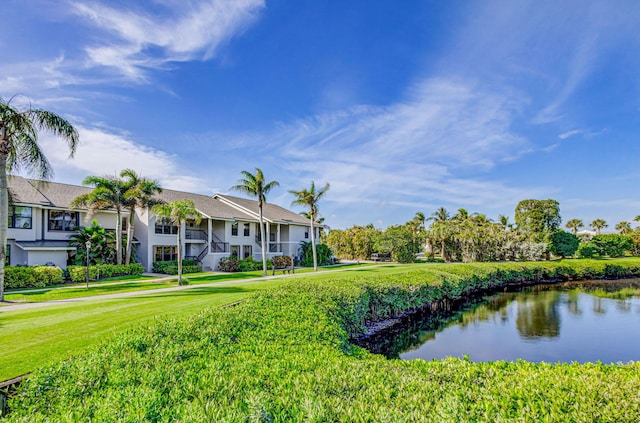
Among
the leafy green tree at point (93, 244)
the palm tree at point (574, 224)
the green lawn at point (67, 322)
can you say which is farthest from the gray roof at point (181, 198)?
the palm tree at point (574, 224)

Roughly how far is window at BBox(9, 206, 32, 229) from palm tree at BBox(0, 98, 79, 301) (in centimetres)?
827

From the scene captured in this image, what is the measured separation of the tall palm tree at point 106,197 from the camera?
23094mm

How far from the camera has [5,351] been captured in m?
6.86

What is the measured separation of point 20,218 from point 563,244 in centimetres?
6303

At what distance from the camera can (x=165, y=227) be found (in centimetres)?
2836

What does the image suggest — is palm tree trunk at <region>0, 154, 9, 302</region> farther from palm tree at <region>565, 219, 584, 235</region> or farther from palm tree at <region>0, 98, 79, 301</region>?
palm tree at <region>565, 219, 584, 235</region>

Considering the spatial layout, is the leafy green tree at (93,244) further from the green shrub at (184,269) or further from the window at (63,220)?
the green shrub at (184,269)

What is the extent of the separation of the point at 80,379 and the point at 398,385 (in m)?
3.71

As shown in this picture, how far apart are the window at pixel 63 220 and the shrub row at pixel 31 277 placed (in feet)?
18.2

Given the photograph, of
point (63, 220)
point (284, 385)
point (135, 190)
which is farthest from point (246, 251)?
point (284, 385)

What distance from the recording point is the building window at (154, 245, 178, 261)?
27812 mm

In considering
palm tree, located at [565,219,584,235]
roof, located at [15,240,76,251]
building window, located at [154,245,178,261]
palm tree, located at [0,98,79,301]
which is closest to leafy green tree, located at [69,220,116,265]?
roof, located at [15,240,76,251]

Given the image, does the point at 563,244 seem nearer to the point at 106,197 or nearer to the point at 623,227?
the point at 623,227

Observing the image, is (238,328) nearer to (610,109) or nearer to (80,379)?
(80,379)
